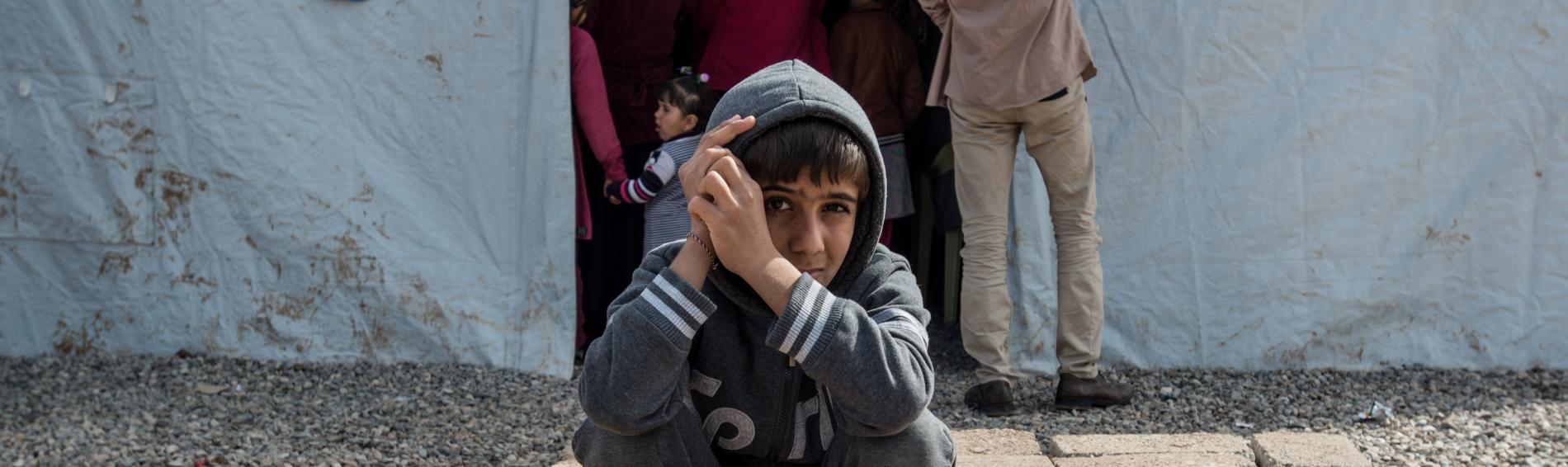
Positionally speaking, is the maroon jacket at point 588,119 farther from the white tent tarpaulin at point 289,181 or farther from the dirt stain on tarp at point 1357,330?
the dirt stain on tarp at point 1357,330

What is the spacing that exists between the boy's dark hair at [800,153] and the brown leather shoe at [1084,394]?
2250 mm

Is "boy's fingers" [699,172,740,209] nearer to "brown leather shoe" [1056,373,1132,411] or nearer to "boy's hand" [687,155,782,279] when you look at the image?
"boy's hand" [687,155,782,279]

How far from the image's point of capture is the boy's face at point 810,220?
199 centimetres

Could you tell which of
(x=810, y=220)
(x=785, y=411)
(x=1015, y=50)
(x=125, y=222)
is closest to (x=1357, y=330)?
(x=1015, y=50)

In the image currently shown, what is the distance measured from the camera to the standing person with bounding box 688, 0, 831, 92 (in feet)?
16.1

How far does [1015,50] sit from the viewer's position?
12.8ft

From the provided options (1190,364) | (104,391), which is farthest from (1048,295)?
(104,391)

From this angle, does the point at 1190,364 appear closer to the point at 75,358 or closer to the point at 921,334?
the point at 921,334

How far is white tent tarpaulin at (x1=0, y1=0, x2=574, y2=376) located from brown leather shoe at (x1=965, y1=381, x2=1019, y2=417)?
147 centimetres

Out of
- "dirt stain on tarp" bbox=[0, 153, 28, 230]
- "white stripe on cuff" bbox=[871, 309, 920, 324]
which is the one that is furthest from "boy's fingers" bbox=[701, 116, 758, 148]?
"dirt stain on tarp" bbox=[0, 153, 28, 230]

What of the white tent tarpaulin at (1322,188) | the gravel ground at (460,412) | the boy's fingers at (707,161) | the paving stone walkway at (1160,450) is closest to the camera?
the boy's fingers at (707,161)

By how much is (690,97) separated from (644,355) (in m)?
2.86

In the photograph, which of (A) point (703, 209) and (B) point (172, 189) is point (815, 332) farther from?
(B) point (172, 189)

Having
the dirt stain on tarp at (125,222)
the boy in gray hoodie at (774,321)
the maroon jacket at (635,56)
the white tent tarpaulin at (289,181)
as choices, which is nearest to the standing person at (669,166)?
the white tent tarpaulin at (289,181)
